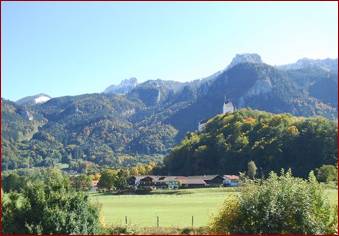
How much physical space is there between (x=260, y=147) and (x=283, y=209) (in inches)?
4715

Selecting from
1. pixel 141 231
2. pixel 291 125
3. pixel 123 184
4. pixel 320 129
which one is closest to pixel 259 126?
pixel 291 125

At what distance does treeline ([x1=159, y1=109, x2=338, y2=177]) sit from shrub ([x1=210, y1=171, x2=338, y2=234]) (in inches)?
3809

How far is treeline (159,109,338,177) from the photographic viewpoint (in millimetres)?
129625

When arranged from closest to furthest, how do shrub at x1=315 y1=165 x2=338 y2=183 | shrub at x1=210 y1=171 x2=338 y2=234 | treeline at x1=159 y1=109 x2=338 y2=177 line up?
shrub at x1=210 y1=171 x2=338 y2=234
shrub at x1=315 y1=165 x2=338 y2=183
treeline at x1=159 y1=109 x2=338 y2=177

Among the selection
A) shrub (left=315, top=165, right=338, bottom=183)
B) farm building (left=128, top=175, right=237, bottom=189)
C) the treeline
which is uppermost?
the treeline

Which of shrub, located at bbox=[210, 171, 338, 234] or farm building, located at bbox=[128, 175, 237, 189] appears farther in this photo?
farm building, located at bbox=[128, 175, 237, 189]

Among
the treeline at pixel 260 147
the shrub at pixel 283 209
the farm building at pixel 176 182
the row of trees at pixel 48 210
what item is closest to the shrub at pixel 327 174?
the treeline at pixel 260 147

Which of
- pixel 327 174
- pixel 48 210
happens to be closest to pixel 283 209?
pixel 48 210

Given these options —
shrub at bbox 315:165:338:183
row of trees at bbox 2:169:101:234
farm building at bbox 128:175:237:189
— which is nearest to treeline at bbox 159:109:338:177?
farm building at bbox 128:175:237:189

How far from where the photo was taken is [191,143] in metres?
169

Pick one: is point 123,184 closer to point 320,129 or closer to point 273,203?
point 320,129

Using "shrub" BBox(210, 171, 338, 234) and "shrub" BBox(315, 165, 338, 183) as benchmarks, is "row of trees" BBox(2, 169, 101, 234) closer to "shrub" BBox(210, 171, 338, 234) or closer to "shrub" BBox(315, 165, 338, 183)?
"shrub" BBox(210, 171, 338, 234)

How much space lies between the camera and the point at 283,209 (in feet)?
69.3

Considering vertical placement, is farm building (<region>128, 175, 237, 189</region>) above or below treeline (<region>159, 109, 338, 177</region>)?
below
